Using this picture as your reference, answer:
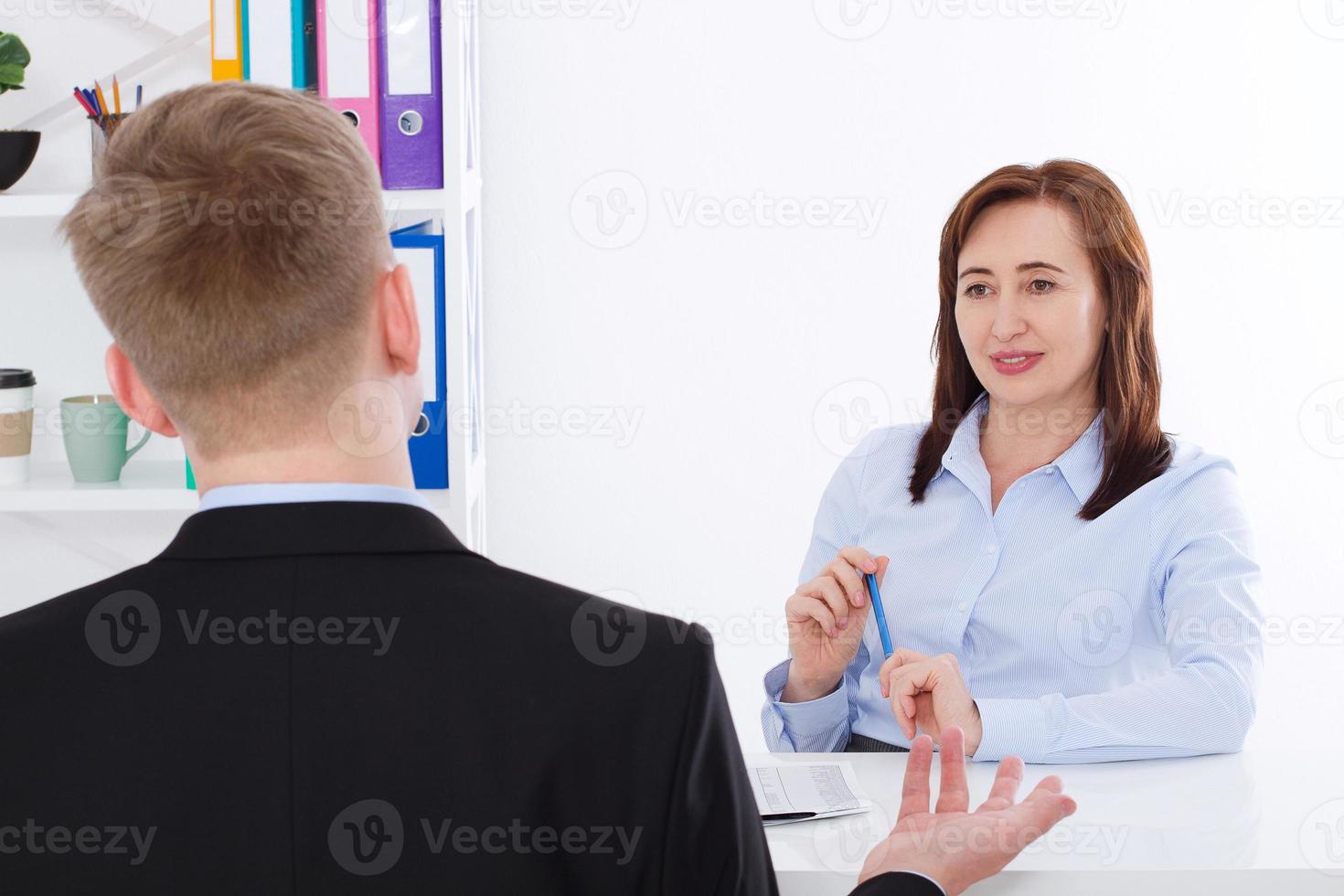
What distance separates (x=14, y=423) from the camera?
6.82ft

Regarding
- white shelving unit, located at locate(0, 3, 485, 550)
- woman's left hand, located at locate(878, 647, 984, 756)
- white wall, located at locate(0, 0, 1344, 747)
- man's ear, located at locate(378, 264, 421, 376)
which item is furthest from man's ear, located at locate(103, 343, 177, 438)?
white wall, located at locate(0, 0, 1344, 747)

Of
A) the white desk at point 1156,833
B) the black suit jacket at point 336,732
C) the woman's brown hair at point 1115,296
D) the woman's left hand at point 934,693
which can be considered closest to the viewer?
the black suit jacket at point 336,732

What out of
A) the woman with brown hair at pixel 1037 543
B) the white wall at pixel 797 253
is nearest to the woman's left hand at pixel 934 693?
the woman with brown hair at pixel 1037 543

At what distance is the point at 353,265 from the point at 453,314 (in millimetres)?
1195

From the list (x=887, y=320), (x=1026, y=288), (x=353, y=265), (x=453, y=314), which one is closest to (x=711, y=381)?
(x=887, y=320)

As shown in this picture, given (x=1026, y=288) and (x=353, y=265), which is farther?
(x=1026, y=288)

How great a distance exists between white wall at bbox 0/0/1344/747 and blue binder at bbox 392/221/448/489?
49 cm

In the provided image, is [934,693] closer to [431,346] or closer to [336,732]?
[336,732]

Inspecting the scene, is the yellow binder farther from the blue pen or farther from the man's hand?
the man's hand

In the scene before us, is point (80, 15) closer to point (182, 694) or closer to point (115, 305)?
point (115, 305)

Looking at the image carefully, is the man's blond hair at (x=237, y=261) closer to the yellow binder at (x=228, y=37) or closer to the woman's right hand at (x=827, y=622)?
the woman's right hand at (x=827, y=622)

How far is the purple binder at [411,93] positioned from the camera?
1914 millimetres

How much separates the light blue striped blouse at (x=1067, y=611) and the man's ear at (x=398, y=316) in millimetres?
865

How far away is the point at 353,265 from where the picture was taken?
2.56ft
